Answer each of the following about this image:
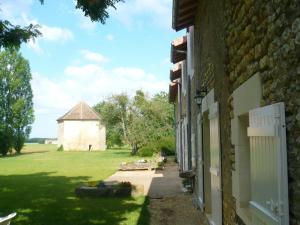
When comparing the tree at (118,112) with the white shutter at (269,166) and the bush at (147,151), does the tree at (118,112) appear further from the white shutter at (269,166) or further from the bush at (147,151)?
the white shutter at (269,166)

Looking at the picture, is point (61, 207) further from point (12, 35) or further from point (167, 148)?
point (167, 148)

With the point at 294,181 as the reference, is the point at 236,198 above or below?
below

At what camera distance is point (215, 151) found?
737cm

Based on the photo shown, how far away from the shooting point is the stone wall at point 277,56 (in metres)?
3.25

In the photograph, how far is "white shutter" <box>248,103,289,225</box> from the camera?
339 cm

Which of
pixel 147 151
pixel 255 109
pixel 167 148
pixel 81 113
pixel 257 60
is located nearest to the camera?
pixel 255 109

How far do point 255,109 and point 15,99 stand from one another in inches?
2316

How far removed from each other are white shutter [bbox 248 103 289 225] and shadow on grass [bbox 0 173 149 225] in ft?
19.8

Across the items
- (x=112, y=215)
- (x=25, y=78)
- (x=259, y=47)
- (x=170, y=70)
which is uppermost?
(x=25, y=78)

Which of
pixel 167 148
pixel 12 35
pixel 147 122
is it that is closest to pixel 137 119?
pixel 147 122

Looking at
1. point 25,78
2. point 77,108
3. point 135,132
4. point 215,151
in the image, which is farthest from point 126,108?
point 215,151

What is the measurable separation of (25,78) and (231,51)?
194ft

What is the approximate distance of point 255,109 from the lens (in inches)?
167

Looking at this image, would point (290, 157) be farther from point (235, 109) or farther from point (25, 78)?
point (25, 78)
